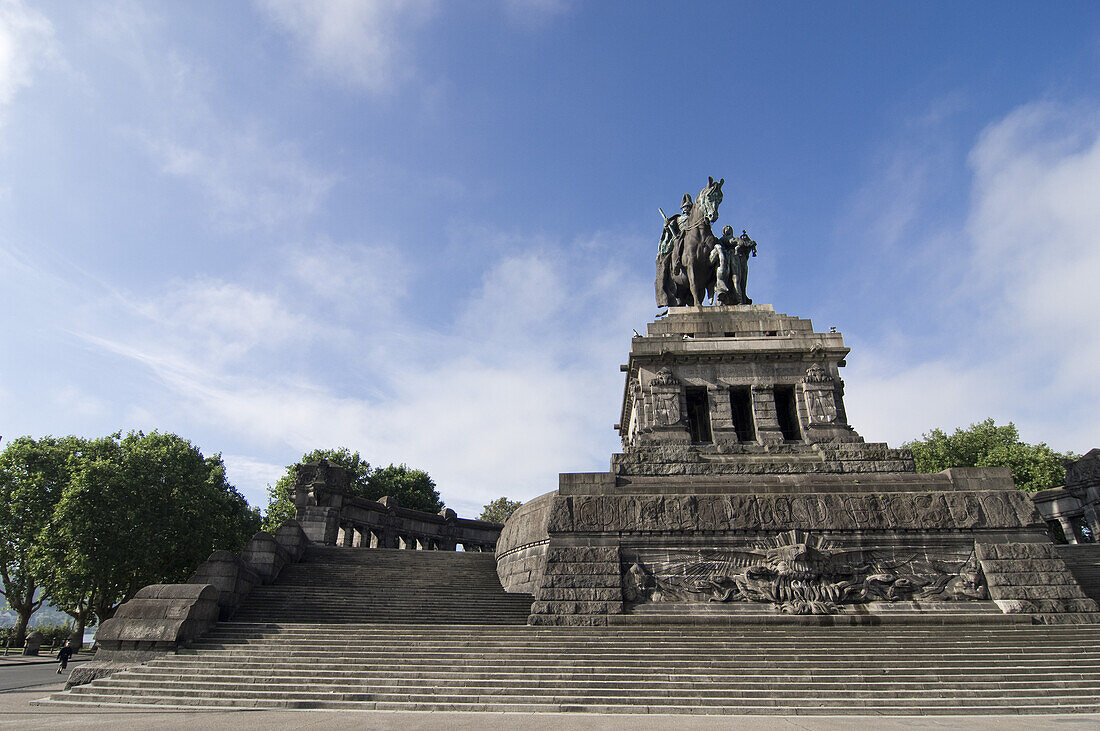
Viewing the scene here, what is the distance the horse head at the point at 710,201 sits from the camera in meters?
26.8

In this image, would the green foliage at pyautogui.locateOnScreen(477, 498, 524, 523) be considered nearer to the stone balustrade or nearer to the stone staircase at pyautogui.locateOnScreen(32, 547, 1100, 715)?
the stone balustrade

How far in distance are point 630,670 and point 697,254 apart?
19675 millimetres

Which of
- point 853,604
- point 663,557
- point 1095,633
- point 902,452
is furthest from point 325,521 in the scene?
point 1095,633

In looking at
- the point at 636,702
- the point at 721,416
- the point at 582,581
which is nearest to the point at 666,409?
the point at 721,416

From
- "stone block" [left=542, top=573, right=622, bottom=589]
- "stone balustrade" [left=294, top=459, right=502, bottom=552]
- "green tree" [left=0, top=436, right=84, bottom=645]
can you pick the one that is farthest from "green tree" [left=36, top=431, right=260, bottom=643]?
"stone block" [left=542, top=573, right=622, bottom=589]

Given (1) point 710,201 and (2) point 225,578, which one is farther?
(1) point 710,201

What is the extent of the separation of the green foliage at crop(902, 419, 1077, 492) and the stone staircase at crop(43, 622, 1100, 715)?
30.0 m

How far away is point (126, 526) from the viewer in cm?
2712

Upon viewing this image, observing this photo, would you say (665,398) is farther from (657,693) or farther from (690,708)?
(690,708)

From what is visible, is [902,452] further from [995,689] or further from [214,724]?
[214,724]

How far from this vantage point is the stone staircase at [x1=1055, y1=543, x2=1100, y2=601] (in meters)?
16.7

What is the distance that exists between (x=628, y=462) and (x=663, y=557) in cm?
401

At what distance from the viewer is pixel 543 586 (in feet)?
49.1

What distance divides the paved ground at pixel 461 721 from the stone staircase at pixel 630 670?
653mm
